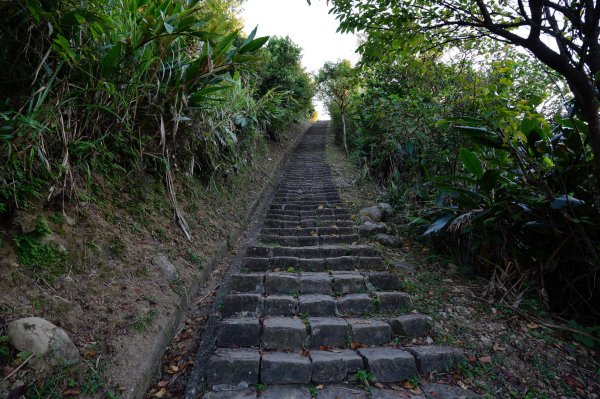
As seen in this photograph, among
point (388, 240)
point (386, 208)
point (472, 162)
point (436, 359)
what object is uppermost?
point (472, 162)

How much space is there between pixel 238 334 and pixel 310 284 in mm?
855

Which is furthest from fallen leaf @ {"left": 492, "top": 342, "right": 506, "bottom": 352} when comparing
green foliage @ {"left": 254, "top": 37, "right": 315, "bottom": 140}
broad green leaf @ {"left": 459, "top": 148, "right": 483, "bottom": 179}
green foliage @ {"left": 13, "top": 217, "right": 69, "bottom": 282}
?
green foliage @ {"left": 254, "top": 37, "right": 315, "bottom": 140}

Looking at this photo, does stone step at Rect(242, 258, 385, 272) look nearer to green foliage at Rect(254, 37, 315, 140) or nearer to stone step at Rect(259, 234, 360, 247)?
stone step at Rect(259, 234, 360, 247)

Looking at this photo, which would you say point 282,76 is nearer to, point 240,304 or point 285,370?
point 240,304

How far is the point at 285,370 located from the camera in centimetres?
188

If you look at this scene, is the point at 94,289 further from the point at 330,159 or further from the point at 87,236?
the point at 330,159

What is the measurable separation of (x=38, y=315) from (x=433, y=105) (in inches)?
190

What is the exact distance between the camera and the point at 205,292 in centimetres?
278

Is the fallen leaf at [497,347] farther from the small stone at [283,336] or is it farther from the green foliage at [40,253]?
the green foliage at [40,253]

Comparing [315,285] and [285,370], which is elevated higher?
[315,285]

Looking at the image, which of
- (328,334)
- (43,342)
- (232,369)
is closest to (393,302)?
(328,334)

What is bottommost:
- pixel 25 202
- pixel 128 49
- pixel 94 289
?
pixel 94 289

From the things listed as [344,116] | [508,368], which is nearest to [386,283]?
[508,368]

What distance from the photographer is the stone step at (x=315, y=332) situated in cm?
211
